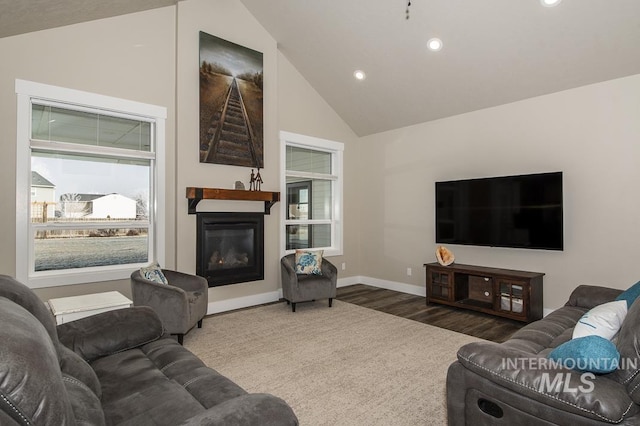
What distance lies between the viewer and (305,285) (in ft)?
15.7

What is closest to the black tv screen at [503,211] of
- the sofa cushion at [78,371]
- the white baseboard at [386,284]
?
the white baseboard at [386,284]

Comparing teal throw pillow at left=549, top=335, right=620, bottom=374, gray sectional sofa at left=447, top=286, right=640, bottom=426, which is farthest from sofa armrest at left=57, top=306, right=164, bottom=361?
teal throw pillow at left=549, top=335, right=620, bottom=374

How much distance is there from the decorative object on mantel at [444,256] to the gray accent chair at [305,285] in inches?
59.3

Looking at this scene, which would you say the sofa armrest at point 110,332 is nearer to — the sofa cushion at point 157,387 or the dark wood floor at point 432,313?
the sofa cushion at point 157,387

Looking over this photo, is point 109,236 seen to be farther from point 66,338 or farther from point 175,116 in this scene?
point 66,338

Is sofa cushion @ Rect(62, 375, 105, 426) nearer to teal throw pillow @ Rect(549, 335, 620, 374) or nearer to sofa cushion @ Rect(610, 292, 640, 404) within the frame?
teal throw pillow @ Rect(549, 335, 620, 374)

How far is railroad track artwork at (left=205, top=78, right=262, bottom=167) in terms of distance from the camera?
481 cm

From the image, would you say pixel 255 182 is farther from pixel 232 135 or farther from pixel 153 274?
pixel 153 274

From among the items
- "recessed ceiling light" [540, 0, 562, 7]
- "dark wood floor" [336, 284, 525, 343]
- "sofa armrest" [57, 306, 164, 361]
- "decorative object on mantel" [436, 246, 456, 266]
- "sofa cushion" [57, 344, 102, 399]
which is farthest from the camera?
"decorative object on mantel" [436, 246, 456, 266]

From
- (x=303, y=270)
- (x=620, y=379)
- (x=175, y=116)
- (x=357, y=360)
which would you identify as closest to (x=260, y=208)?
(x=303, y=270)

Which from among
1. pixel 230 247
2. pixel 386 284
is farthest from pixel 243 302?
pixel 386 284

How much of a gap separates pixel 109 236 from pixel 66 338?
A: 253 centimetres

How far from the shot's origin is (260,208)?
5297 millimetres

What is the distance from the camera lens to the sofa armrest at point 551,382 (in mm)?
1390
